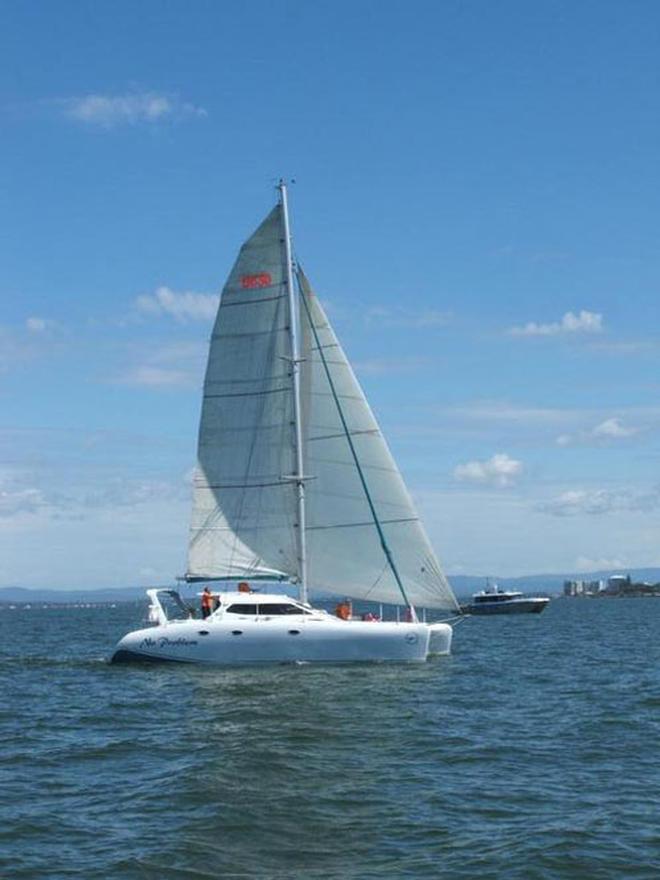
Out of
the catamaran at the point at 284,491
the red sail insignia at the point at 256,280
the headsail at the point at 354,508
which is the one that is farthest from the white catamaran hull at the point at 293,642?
the red sail insignia at the point at 256,280

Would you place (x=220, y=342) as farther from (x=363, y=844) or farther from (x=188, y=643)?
(x=363, y=844)

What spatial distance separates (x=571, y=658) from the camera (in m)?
53.9

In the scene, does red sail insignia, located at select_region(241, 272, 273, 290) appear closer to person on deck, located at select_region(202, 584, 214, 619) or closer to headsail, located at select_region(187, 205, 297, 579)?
headsail, located at select_region(187, 205, 297, 579)

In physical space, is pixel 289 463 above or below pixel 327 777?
above

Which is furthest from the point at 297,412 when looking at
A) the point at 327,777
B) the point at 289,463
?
the point at 327,777

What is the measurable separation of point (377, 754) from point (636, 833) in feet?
24.2

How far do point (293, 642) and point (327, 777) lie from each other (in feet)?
59.4

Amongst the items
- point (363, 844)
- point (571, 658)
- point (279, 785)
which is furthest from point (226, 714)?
point (571, 658)

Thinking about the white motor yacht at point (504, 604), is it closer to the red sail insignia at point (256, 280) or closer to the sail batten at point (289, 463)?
the sail batten at point (289, 463)

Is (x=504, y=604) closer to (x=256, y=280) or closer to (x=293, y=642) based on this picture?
(x=256, y=280)

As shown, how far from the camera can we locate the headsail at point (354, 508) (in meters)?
42.0

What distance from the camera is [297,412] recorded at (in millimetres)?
42531

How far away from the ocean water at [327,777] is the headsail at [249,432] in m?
5.44

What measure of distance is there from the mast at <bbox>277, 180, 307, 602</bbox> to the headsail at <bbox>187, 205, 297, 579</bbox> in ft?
0.90
